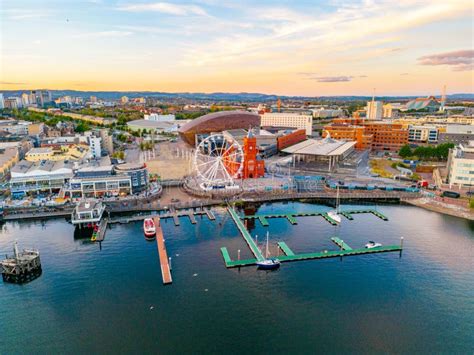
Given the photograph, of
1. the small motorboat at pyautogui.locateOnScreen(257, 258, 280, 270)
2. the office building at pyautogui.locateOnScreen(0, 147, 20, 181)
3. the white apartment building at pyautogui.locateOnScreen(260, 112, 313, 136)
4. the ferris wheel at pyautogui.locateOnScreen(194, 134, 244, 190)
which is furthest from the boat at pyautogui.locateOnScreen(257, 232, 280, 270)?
the white apartment building at pyautogui.locateOnScreen(260, 112, 313, 136)

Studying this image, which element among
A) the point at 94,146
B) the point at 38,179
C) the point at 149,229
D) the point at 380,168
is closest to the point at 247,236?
the point at 149,229

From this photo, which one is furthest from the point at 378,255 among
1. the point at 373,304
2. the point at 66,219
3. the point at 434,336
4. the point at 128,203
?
the point at 66,219

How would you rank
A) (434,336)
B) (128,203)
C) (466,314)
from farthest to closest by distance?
1. (128,203)
2. (466,314)
3. (434,336)

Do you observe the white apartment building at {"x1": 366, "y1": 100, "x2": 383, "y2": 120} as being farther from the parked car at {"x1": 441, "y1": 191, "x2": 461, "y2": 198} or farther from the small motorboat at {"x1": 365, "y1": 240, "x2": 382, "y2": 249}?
the small motorboat at {"x1": 365, "y1": 240, "x2": 382, "y2": 249}

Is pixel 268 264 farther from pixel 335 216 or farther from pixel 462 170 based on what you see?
pixel 462 170

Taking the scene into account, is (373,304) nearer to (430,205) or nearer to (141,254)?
(141,254)
